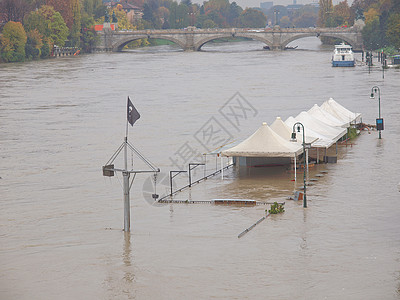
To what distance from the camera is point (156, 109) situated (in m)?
66.9

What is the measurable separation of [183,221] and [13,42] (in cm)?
10911

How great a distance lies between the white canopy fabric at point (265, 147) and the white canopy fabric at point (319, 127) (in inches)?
225

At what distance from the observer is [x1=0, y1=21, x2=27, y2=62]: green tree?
131375 millimetres

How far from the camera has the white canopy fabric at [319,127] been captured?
41.2m

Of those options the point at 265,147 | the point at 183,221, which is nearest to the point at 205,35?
the point at 265,147

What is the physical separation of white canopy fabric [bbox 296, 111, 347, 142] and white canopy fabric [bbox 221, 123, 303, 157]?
5716 millimetres

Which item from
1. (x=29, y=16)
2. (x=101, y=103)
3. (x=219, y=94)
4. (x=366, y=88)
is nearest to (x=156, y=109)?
(x=101, y=103)

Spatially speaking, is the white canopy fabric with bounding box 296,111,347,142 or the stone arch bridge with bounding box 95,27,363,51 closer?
the white canopy fabric with bounding box 296,111,347,142

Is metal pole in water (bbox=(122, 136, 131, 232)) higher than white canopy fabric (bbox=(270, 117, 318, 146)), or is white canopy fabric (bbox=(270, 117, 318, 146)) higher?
white canopy fabric (bbox=(270, 117, 318, 146))

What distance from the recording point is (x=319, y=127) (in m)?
41.8

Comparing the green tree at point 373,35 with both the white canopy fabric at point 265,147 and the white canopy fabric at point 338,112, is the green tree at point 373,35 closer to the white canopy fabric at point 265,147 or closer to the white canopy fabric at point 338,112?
the white canopy fabric at point 338,112

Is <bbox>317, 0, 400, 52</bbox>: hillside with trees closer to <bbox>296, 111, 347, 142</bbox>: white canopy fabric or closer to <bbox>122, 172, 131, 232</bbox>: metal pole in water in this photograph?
<bbox>296, 111, 347, 142</bbox>: white canopy fabric

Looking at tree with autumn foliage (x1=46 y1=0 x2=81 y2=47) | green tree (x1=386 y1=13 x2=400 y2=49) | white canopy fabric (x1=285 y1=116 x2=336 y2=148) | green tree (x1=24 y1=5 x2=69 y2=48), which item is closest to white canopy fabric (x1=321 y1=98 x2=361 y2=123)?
white canopy fabric (x1=285 y1=116 x2=336 y2=148)

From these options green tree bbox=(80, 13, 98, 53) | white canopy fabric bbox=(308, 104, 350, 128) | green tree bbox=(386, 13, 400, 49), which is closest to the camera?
white canopy fabric bbox=(308, 104, 350, 128)
